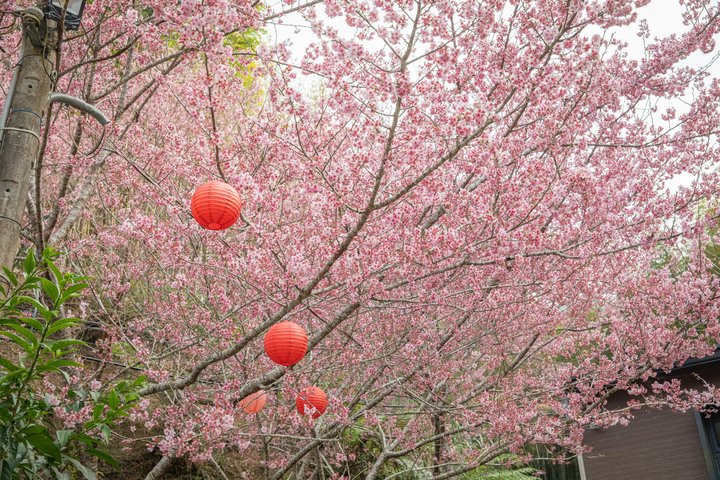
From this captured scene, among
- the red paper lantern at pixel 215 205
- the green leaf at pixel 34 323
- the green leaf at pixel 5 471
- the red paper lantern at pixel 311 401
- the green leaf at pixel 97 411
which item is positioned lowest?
the green leaf at pixel 5 471

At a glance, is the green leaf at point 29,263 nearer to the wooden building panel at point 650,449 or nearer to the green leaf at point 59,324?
the green leaf at point 59,324

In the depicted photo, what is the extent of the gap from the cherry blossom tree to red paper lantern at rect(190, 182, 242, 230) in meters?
0.39

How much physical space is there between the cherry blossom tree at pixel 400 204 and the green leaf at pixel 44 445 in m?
1.69

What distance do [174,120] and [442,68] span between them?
24.5 feet

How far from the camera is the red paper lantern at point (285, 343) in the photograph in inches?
143

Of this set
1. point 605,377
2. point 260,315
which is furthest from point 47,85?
point 605,377

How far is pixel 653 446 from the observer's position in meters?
9.71

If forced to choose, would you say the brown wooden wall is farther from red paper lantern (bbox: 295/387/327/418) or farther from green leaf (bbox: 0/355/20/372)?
green leaf (bbox: 0/355/20/372)

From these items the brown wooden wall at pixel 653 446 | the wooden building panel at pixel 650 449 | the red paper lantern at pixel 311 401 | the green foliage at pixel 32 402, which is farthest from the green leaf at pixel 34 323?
the wooden building panel at pixel 650 449

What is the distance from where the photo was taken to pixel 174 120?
32.3 ft

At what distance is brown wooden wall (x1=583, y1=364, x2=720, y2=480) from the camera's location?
915cm

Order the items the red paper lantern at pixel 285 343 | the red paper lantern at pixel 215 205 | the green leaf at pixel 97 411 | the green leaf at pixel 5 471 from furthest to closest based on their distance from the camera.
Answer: the red paper lantern at pixel 285 343 → the red paper lantern at pixel 215 205 → the green leaf at pixel 97 411 → the green leaf at pixel 5 471

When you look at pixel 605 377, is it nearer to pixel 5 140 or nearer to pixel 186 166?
pixel 186 166

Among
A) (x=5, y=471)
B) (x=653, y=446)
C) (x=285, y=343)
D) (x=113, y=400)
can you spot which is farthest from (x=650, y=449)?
(x=5, y=471)
